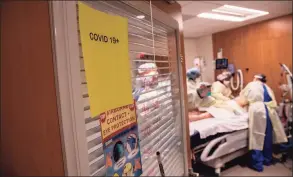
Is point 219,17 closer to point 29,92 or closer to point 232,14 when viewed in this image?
point 232,14

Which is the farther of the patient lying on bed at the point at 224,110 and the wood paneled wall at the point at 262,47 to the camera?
the wood paneled wall at the point at 262,47

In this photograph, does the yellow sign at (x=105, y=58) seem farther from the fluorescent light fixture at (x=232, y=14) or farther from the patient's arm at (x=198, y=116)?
the fluorescent light fixture at (x=232, y=14)

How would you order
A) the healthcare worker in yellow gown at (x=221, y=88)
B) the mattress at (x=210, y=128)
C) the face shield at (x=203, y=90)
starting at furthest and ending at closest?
1. the healthcare worker in yellow gown at (x=221, y=88)
2. the face shield at (x=203, y=90)
3. the mattress at (x=210, y=128)

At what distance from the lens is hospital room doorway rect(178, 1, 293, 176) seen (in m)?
2.73

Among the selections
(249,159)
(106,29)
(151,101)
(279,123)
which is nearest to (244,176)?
(249,159)

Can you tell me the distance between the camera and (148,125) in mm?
751

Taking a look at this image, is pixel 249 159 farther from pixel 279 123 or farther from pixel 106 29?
pixel 106 29

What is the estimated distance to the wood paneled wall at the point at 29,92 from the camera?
0.41 meters

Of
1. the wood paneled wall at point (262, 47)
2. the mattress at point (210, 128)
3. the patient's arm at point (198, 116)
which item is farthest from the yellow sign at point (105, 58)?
the wood paneled wall at point (262, 47)

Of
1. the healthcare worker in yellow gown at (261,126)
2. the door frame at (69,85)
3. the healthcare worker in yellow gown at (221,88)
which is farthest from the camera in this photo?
the healthcare worker in yellow gown at (221,88)

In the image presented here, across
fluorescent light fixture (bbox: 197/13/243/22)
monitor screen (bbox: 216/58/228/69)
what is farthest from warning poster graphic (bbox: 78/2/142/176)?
monitor screen (bbox: 216/58/228/69)

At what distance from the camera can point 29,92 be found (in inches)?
16.9

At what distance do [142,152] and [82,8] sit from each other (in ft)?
1.58

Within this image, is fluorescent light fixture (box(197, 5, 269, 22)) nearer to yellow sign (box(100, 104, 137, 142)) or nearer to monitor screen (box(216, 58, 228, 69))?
monitor screen (box(216, 58, 228, 69))
